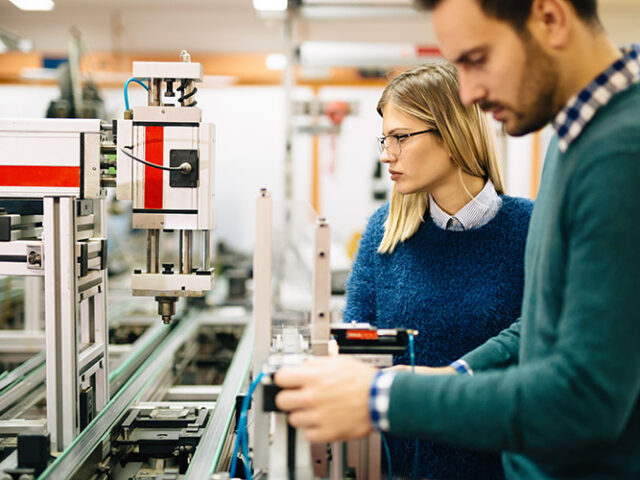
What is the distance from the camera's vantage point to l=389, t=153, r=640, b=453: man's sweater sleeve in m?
0.62

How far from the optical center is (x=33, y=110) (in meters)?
5.16

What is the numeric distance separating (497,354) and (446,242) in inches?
13.7

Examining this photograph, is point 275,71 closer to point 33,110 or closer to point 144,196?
point 33,110

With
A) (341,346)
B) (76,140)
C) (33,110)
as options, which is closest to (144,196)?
(76,140)

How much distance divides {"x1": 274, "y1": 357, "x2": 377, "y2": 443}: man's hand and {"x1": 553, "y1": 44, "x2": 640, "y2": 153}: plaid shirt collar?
42 centimetres

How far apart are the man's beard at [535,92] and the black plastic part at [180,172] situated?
70 cm

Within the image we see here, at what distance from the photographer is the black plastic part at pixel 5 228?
122 centimetres

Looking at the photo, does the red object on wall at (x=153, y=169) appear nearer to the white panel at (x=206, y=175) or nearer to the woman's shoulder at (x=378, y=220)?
the white panel at (x=206, y=175)

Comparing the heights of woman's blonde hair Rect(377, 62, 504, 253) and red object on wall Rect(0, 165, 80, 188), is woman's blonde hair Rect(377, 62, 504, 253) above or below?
above

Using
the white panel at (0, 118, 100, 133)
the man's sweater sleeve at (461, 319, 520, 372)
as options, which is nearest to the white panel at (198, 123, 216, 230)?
the white panel at (0, 118, 100, 133)

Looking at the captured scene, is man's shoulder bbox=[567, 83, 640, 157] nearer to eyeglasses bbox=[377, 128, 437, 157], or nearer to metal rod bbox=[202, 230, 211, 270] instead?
eyeglasses bbox=[377, 128, 437, 157]

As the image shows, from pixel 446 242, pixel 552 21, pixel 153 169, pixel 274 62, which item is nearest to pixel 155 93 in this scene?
pixel 153 169

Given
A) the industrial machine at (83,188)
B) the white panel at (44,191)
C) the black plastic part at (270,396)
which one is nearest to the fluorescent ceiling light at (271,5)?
the industrial machine at (83,188)

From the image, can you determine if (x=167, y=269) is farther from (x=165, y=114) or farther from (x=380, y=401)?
(x=380, y=401)
